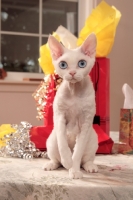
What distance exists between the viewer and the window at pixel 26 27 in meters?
2.17

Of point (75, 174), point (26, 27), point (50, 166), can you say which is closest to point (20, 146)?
point (50, 166)

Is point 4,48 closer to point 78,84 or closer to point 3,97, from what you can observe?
point 3,97

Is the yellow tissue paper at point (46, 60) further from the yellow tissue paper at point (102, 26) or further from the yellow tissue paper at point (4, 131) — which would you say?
the yellow tissue paper at point (4, 131)

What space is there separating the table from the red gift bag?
1.25ft

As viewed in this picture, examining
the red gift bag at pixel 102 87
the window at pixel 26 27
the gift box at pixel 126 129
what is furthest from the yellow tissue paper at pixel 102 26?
the window at pixel 26 27

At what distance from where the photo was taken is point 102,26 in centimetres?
108

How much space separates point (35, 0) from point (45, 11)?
0.34 feet

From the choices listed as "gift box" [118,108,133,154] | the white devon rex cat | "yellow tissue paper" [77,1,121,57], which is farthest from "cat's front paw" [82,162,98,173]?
"yellow tissue paper" [77,1,121,57]

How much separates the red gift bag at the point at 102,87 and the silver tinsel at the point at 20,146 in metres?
0.27

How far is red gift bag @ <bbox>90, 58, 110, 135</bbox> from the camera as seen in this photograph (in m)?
1.14

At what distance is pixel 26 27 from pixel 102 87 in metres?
1.24

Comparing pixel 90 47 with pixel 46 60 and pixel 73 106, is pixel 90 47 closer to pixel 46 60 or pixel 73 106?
pixel 73 106

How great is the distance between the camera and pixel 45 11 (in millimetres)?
2238

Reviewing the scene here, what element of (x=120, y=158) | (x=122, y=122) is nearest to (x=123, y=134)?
(x=122, y=122)
